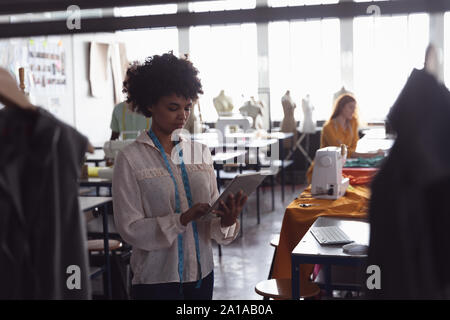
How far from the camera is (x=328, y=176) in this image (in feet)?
9.81

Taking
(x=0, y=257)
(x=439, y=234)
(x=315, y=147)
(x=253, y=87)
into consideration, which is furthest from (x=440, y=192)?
(x=253, y=87)

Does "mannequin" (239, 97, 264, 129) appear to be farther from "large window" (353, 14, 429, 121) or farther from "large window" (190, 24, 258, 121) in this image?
"large window" (353, 14, 429, 121)

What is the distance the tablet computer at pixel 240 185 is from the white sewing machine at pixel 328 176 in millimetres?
1214

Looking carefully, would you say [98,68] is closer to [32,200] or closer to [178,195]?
[178,195]

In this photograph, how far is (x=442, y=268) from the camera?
94 cm

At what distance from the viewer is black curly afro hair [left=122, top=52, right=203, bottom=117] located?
184 cm

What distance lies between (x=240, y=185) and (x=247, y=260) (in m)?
2.96

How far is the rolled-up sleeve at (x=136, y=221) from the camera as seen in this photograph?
5.76ft

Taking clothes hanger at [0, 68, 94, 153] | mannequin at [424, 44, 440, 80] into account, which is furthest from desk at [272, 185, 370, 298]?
clothes hanger at [0, 68, 94, 153]

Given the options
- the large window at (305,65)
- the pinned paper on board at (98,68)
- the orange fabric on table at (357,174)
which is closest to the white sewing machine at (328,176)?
the orange fabric on table at (357,174)

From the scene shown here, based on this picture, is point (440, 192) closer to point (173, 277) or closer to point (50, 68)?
point (173, 277)

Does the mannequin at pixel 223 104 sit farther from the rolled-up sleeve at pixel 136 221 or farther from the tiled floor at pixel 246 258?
the rolled-up sleeve at pixel 136 221

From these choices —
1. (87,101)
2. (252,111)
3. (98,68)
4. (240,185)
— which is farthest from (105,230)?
(98,68)

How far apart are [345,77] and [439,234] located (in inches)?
346
